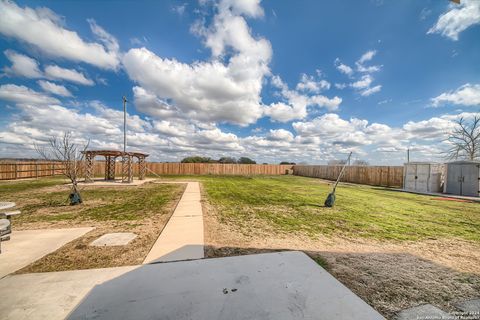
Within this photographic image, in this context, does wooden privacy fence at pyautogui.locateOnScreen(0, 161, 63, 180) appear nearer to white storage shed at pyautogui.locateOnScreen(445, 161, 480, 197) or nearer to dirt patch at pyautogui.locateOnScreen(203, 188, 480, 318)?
dirt patch at pyautogui.locateOnScreen(203, 188, 480, 318)

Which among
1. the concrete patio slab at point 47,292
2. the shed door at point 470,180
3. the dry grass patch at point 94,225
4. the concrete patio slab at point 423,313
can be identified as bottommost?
the dry grass patch at point 94,225

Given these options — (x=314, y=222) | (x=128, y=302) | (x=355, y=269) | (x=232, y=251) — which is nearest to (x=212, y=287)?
(x=128, y=302)

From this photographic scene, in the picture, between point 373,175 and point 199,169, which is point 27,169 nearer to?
point 199,169

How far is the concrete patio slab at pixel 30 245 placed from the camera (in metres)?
2.89

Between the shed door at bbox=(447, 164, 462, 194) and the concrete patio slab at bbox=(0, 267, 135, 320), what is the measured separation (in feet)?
62.5

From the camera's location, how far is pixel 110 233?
14.2ft

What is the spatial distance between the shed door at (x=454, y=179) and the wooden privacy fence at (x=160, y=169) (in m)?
24.0

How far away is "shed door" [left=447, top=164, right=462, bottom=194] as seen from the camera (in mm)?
13328

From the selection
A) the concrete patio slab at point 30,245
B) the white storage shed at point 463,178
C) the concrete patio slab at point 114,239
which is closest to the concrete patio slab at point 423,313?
the concrete patio slab at point 114,239

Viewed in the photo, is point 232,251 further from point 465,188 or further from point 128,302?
point 465,188

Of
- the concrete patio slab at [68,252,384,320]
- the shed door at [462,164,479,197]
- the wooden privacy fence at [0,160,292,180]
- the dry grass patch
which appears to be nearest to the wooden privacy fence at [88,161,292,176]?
the wooden privacy fence at [0,160,292,180]

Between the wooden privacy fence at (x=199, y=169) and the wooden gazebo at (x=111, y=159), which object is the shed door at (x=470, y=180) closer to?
the wooden gazebo at (x=111, y=159)

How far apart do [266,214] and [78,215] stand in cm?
557

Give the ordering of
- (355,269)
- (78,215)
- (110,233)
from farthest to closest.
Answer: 1. (78,215)
2. (110,233)
3. (355,269)
